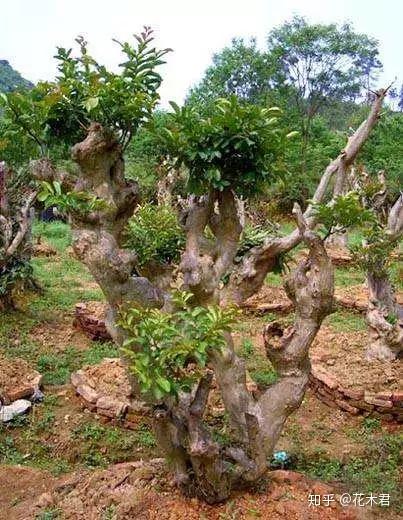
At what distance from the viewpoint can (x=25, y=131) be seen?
334cm

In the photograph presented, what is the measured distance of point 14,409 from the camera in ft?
18.6

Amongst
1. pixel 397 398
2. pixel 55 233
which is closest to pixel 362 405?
pixel 397 398

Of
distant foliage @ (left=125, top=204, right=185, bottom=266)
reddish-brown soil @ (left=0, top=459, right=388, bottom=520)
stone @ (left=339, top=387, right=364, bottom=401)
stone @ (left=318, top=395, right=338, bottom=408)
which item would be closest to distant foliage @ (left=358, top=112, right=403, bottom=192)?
stone @ (left=318, top=395, right=338, bottom=408)

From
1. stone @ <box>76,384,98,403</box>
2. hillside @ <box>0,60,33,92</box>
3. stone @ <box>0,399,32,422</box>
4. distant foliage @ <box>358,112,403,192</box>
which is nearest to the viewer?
stone @ <box>0,399,32,422</box>

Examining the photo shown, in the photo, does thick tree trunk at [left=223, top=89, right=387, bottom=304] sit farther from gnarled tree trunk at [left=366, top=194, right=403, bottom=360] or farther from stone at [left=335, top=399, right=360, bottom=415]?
gnarled tree trunk at [left=366, top=194, right=403, bottom=360]

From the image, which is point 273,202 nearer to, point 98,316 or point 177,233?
point 98,316

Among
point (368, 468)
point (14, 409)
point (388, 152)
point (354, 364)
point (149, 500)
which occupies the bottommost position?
point (14, 409)

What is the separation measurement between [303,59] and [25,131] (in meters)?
18.3

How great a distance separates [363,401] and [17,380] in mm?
3517

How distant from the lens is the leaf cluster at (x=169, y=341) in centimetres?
288

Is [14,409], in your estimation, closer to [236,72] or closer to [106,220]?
[106,220]

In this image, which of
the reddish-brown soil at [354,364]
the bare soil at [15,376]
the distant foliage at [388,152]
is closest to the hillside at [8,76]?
the distant foliage at [388,152]

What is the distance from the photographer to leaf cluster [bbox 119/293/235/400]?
2.88m

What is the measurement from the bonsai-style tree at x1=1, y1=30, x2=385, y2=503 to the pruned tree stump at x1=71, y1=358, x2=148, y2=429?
1749mm
